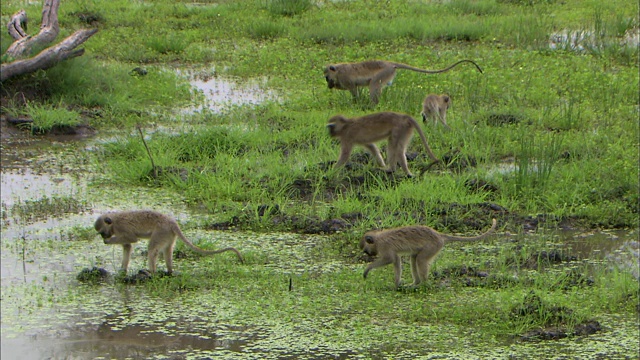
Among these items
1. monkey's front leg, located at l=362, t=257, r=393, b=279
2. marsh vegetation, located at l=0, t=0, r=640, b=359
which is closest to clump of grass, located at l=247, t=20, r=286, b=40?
marsh vegetation, located at l=0, t=0, r=640, b=359

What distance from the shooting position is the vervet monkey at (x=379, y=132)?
1023 cm

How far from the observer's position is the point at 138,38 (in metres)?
17.3

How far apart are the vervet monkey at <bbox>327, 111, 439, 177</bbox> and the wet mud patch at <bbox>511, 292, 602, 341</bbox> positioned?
138 inches

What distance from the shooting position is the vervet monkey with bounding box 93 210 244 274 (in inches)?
304

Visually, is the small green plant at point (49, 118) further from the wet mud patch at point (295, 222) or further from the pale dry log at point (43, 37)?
the wet mud patch at point (295, 222)

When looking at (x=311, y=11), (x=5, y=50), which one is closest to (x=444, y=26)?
(x=311, y=11)

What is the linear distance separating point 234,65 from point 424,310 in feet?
30.4

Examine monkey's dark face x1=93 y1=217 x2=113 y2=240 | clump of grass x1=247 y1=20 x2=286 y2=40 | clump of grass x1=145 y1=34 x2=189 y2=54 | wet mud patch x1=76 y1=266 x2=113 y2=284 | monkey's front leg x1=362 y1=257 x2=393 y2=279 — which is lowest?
wet mud patch x1=76 y1=266 x2=113 y2=284

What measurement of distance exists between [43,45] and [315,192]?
5.65 metres

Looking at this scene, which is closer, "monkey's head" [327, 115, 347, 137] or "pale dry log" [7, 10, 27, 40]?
"monkey's head" [327, 115, 347, 137]

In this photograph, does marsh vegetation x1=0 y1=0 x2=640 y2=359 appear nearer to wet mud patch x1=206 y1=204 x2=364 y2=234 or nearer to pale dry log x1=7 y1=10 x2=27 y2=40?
wet mud patch x1=206 y1=204 x2=364 y2=234

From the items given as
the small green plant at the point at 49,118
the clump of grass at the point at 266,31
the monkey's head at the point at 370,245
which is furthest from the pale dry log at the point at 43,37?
the monkey's head at the point at 370,245

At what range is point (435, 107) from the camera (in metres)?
11.7

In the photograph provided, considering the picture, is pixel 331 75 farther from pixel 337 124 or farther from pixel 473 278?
pixel 473 278
